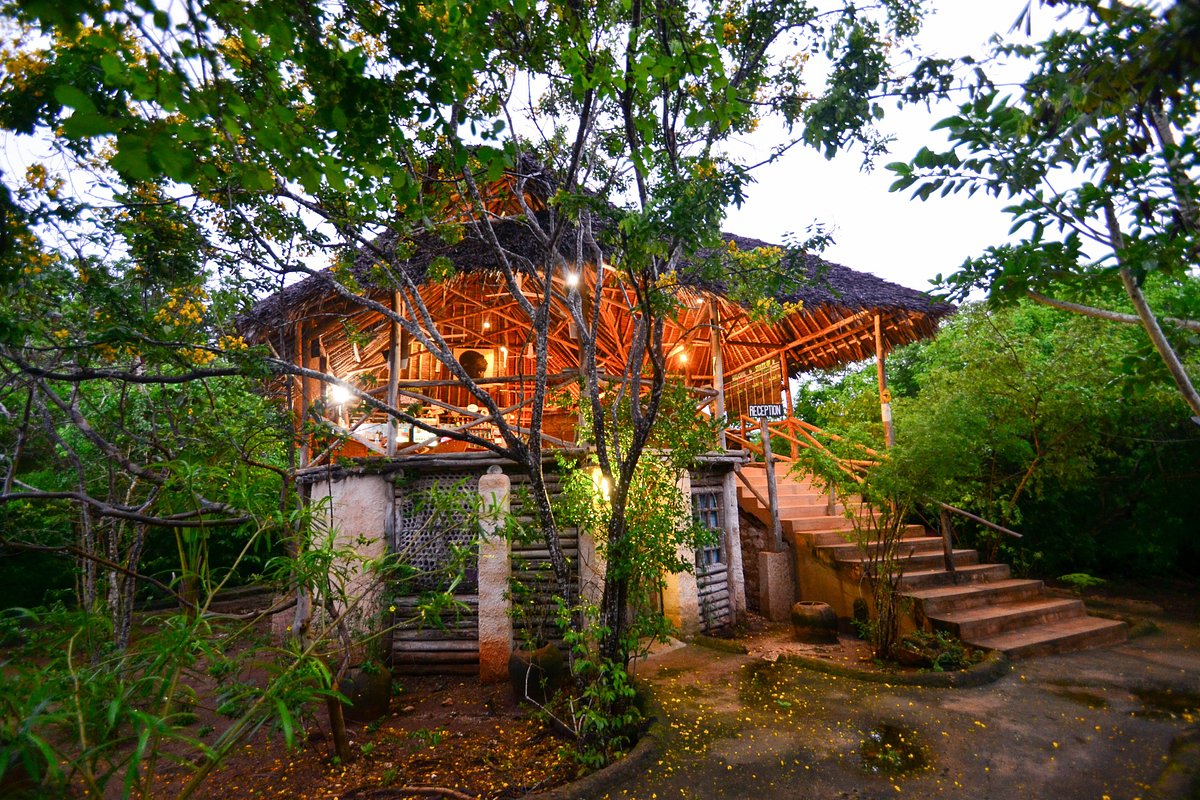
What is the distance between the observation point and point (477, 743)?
14.8 feet

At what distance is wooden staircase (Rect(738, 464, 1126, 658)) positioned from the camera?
5984 mm

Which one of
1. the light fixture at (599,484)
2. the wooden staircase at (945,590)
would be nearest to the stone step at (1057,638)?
the wooden staircase at (945,590)

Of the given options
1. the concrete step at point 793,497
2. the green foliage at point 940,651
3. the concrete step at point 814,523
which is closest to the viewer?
the green foliage at point 940,651

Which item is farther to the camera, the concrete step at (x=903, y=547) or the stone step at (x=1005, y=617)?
the concrete step at (x=903, y=547)

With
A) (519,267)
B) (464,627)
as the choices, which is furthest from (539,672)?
(519,267)

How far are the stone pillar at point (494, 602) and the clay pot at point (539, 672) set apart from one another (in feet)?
2.83

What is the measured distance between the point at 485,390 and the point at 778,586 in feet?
16.3

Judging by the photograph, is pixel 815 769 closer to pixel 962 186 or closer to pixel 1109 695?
pixel 1109 695

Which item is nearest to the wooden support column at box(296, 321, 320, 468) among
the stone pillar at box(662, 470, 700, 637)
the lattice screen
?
the lattice screen

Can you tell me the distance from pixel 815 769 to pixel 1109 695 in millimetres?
2971

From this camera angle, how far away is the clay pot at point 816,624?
6.56 m

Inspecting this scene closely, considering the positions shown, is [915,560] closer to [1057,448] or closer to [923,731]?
[1057,448]

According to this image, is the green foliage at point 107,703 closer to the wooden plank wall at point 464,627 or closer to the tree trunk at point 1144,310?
the wooden plank wall at point 464,627

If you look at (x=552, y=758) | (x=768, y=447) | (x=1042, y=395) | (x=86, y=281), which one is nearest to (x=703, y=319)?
(x=768, y=447)
